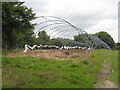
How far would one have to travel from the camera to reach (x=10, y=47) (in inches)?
1158

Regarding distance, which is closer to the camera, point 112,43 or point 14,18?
point 14,18

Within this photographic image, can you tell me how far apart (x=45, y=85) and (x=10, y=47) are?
2269cm

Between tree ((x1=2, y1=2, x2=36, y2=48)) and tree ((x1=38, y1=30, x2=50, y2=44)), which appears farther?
tree ((x1=38, y1=30, x2=50, y2=44))

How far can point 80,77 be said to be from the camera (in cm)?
930

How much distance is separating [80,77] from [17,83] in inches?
114

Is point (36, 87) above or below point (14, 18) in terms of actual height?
below

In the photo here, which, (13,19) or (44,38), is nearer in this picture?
(13,19)

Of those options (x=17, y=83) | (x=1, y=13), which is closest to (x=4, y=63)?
(x=17, y=83)

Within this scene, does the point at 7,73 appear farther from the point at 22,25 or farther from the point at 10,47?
the point at 10,47

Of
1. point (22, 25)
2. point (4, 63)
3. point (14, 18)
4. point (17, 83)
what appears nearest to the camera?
point (17, 83)

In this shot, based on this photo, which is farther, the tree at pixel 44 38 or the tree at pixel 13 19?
the tree at pixel 44 38

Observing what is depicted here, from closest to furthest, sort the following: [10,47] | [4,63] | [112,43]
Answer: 1. [4,63]
2. [10,47]
3. [112,43]

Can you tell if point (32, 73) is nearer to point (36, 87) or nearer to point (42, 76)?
point (42, 76)

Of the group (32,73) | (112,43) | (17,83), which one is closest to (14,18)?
(32,73)
